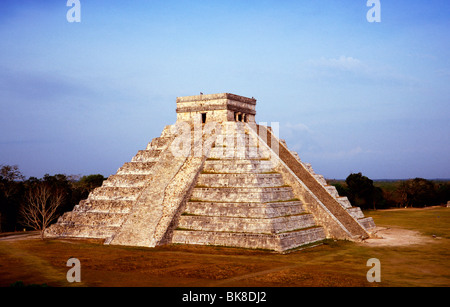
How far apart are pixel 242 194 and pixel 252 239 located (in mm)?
3497

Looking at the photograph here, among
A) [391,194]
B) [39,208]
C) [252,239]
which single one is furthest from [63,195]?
[391,194]

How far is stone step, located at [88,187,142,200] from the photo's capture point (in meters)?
30.1

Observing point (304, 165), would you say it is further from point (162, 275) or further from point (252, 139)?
point (162, 275)

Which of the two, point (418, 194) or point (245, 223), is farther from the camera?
point (418, 194)

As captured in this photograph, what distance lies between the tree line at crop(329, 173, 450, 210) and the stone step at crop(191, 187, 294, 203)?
105ft

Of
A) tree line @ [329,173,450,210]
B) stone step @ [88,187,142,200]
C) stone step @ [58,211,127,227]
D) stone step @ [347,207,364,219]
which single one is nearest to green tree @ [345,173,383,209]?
A: tree line @ [329,173,450,210]

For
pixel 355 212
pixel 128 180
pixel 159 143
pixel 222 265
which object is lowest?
pixel 222 265

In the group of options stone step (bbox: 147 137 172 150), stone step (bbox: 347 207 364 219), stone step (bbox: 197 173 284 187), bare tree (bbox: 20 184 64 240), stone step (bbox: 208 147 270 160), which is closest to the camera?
stone step (bbox: 197 173 284 187)

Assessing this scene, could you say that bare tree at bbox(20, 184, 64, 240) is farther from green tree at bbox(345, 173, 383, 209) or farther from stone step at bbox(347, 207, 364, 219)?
green tree at bbox(345, 173, 383, 209)

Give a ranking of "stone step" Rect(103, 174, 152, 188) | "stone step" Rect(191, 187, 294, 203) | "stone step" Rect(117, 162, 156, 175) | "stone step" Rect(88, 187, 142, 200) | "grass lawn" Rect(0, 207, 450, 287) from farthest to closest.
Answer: "stone step" Rect(117, 162, 156, 175), "stone step" Rect(103, 174, 152, 188), "stone step" Rect(88, 187, 142, 200), "stone step" Rect(191, 187, 294, 203), "grass lawn" Rect(0, 207, 450, 287)

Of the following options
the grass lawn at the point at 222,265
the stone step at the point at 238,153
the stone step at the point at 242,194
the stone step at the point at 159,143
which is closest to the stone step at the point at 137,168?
the stone step at the point at 159,143

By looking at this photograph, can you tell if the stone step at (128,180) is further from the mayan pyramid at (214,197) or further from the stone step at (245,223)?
the stone step at (245,223)

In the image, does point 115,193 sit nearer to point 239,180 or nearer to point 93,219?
point 93,219

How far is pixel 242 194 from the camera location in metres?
27.0
